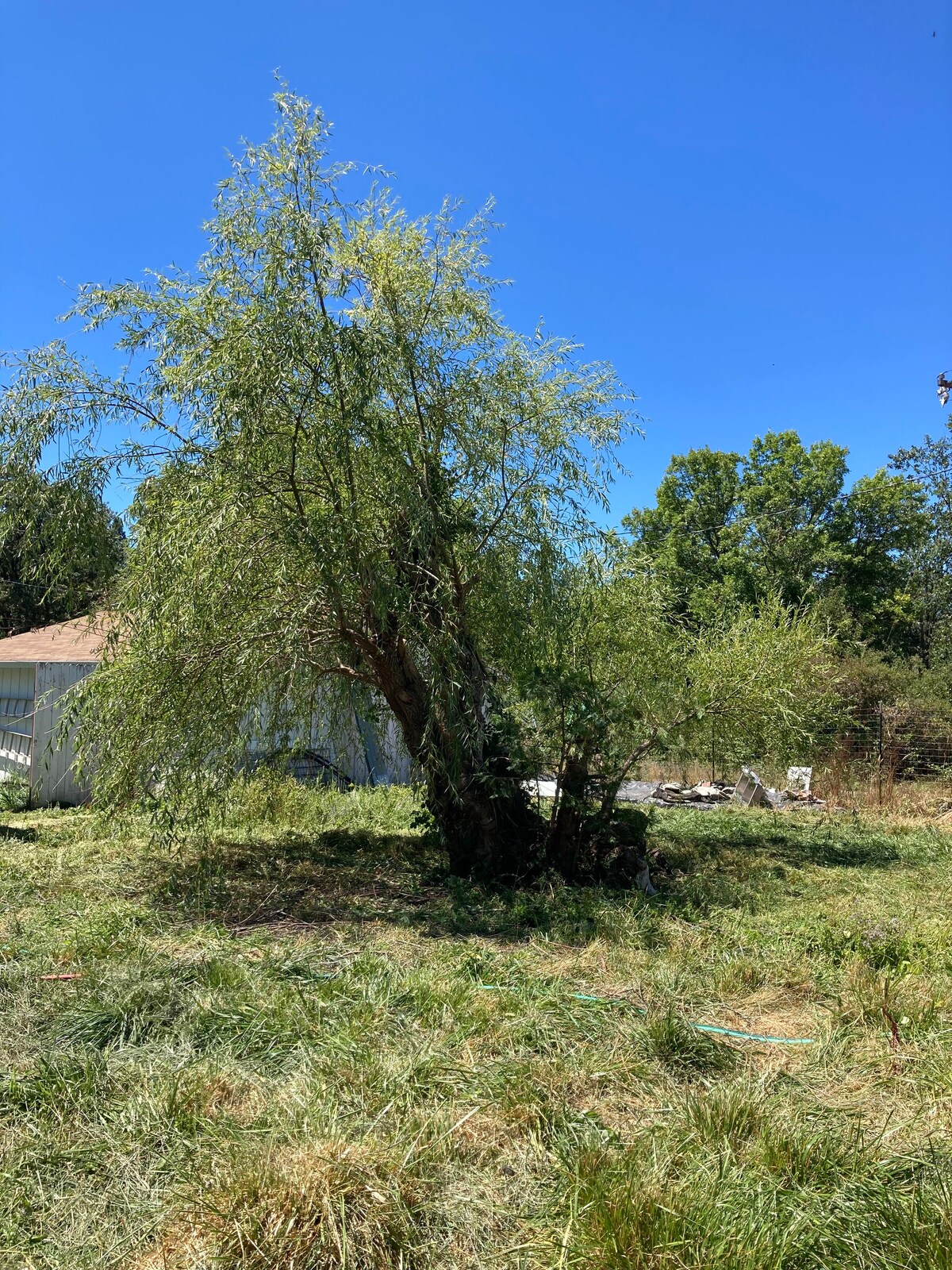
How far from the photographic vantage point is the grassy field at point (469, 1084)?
259 cm

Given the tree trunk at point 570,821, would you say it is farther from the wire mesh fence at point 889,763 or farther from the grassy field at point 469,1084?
the wire mesh fence at point 889,763

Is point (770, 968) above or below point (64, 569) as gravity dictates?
below

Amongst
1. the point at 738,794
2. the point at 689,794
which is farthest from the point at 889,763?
the point at 689,794

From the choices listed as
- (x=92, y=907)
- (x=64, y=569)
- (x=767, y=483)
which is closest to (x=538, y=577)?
(x=64, y=569)

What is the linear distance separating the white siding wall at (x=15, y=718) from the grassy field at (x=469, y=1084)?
6.83 meters

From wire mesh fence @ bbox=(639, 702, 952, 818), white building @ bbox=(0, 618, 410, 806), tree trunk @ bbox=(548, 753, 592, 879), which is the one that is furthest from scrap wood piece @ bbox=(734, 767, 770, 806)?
tree trunk @ bbox=(548, 753, 592, 879)

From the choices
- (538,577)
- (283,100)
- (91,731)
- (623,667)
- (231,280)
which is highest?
(283,100)

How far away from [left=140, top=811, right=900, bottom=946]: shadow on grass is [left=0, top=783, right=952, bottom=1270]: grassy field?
69 mm

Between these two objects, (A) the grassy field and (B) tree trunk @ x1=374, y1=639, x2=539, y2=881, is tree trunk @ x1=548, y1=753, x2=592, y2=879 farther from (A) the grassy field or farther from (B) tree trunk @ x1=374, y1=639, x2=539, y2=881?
(A) the grassy field

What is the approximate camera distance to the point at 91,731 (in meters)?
7.10

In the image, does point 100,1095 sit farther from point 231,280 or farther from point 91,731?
point 231,280

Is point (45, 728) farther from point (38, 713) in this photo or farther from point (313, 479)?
point (313, 479)

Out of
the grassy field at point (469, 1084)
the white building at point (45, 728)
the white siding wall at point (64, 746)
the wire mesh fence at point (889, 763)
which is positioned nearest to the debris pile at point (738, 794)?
the wire mesh fence at point (889, 763)

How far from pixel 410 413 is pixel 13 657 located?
9451 millimetres
